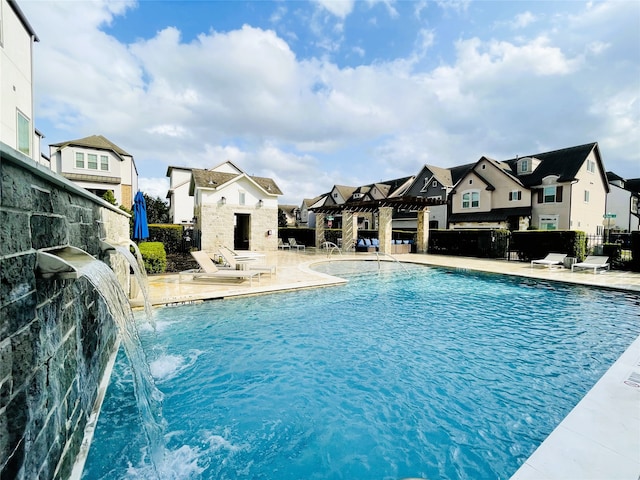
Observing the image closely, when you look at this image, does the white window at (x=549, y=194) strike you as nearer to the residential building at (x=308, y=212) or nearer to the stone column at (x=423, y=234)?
the stone column at (x=423, y=234)

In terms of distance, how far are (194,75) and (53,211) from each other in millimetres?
14193

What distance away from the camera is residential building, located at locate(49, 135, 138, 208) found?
95.9ft

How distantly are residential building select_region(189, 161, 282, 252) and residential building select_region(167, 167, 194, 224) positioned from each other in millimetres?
16337

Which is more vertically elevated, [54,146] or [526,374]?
[54,146]

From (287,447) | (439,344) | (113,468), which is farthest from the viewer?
(439,344)

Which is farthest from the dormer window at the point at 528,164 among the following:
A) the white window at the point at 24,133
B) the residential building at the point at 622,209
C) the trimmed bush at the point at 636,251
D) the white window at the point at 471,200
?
the white window at the point at 24,133

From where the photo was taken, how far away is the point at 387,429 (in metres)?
3.70

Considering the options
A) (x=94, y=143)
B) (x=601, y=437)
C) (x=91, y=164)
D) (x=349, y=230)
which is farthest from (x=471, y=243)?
(x=94, y=143)

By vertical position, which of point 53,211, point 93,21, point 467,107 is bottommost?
point 53,211

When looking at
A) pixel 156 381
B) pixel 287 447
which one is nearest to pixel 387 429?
pixel 287 447

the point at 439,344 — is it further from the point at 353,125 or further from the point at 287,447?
the point at 353,125

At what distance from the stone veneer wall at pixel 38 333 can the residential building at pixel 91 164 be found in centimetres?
3213

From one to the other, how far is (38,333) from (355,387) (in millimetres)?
3915

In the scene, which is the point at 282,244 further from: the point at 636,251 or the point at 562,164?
the point at 562,164
